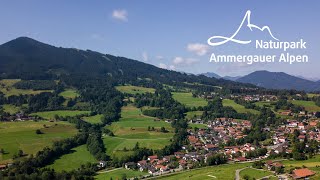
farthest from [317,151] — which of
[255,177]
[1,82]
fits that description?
[1,82]

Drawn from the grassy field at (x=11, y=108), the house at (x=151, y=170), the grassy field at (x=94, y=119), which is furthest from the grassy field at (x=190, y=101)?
the house at (x=151, y=170)

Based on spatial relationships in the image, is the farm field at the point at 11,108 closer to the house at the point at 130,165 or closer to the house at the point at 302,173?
the house at the point at 130,165

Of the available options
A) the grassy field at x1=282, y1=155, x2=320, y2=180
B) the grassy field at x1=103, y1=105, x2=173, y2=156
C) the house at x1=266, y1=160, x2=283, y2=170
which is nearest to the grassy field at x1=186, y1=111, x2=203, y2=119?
the grassy field at x1=103, y1=105, x2=173, y2=156

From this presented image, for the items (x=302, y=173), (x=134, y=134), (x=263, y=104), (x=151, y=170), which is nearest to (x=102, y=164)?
(x=151, y=170)

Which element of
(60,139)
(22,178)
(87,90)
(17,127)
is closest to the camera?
(22,178)

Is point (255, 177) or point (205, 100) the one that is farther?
point (205, 100)

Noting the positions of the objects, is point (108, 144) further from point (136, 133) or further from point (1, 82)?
point (1, 82)
